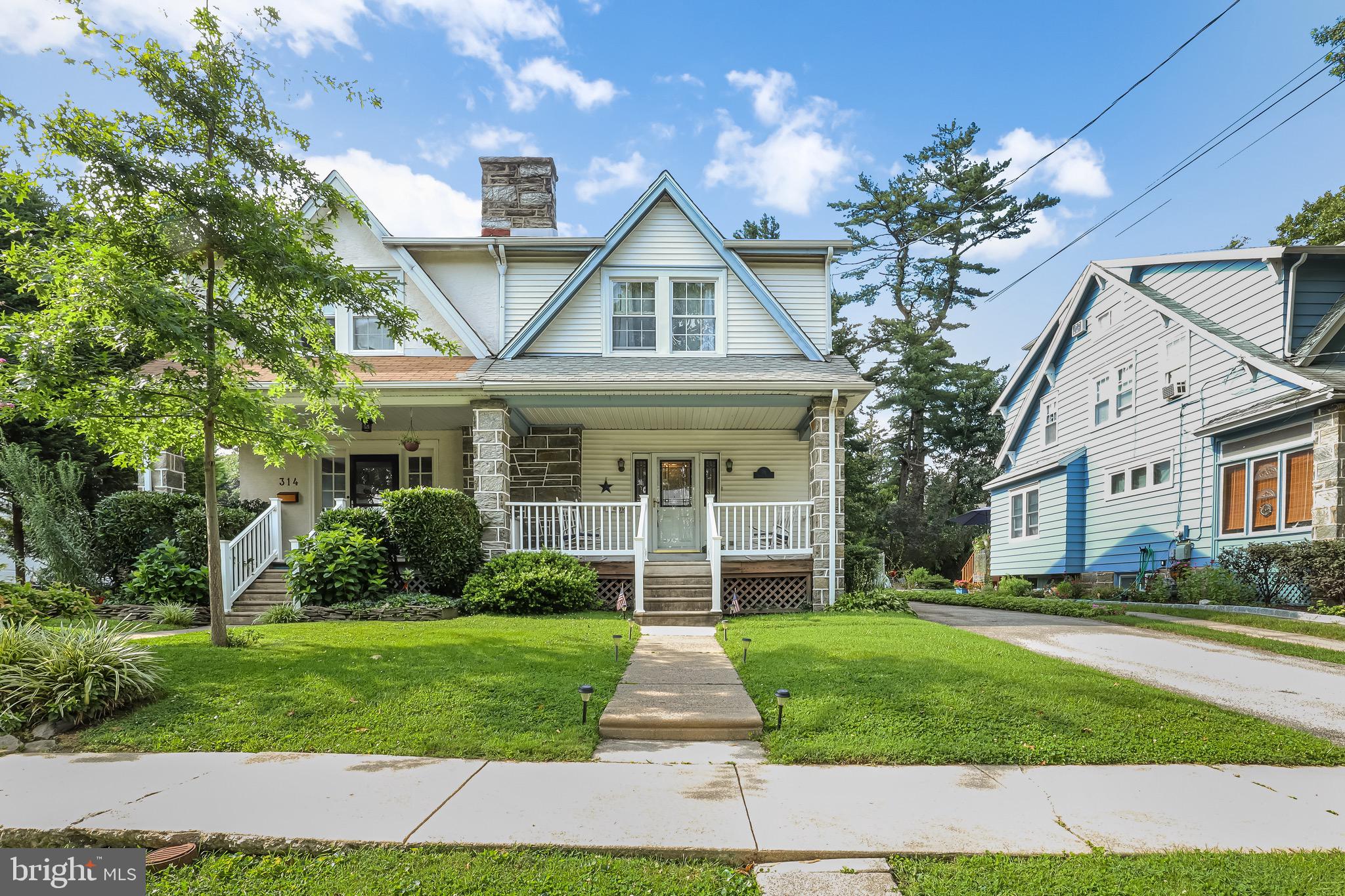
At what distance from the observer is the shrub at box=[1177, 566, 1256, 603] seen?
11797mm

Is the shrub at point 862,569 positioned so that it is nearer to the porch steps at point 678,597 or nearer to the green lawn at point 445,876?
the porch steps at point 678,597

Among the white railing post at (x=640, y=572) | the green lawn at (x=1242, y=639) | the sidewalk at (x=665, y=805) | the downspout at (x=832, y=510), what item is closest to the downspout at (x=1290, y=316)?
the green lawn at (x=1242, y=639)

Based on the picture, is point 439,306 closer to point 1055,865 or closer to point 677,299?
point 677,299

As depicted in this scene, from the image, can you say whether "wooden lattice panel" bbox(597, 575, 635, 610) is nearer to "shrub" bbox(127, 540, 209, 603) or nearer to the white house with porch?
the white house with porch

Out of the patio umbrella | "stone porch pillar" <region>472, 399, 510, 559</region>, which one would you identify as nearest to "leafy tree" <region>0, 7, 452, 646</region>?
"stone porch pillar" <region>472, 399, 510, 559</region>

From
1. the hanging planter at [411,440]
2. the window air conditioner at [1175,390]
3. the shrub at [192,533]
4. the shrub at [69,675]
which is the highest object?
the window air conditioner at [1175,390]

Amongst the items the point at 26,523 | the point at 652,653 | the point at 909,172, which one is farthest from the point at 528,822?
the point at 909,172

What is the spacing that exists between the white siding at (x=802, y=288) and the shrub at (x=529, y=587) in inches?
260

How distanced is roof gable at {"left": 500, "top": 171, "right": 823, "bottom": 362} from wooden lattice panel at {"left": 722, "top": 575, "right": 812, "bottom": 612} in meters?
3.95

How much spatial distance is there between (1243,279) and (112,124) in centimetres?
1765

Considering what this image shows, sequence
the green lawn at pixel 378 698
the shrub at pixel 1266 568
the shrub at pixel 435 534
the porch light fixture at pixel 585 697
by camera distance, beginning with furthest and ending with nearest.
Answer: the shrub at pixel 1266 568 < the shrub at pixel 435 534 < the porch light fixture at pixel 585 697 < the green lawn at pixel 378 698

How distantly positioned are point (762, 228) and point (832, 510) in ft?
63.1

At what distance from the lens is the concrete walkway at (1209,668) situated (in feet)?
17.9

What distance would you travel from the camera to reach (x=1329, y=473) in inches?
405
